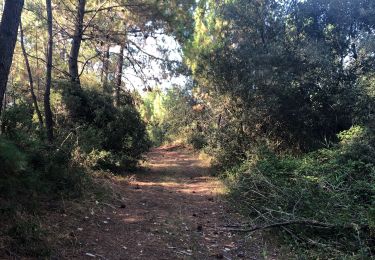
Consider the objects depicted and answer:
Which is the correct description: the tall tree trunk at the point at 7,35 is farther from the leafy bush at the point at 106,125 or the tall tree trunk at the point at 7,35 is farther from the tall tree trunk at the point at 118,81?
the tall tree trunk at the point at 118,81

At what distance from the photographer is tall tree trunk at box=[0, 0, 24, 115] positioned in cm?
480

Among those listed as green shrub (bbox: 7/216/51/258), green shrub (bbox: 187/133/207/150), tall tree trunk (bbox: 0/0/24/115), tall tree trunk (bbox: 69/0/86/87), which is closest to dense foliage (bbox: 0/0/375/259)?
tall tree trunk (bbox: 69/0/86/87)

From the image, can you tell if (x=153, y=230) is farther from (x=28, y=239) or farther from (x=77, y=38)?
(x=77, y=38)

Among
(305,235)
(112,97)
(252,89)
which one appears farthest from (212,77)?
(305,235)

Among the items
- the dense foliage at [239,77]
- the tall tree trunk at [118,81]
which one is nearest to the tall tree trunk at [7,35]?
the dense foliage at [239,77]

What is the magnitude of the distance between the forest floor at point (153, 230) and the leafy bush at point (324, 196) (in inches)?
18.2

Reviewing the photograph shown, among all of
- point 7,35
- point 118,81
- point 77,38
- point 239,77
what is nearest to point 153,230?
point 7,35

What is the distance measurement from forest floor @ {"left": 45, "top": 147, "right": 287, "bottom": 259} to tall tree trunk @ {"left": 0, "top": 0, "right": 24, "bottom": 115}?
2015 millimetres

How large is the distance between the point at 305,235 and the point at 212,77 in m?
7.71

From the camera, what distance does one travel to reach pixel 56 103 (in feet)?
34.3

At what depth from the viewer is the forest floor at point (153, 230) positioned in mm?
4395

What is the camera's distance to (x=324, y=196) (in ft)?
19.2

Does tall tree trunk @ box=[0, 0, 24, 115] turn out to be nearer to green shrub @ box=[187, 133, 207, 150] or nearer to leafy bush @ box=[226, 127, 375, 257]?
leafy bush @ box=[226, 127, 375, 257]

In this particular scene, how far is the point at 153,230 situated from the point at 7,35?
3440 millimetres
